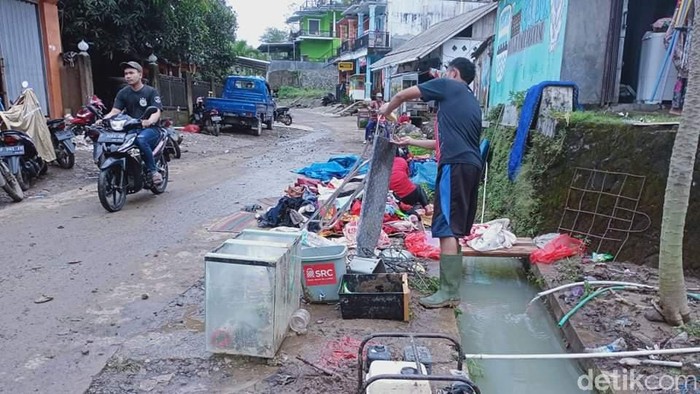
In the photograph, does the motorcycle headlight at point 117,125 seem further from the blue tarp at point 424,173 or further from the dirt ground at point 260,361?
the blue tarp at point 424,173

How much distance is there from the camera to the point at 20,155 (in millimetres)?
7238

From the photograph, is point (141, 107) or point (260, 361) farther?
point (141, 107)

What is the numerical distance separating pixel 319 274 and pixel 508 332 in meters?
1.58

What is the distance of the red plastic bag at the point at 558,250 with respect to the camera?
4934 millimetres

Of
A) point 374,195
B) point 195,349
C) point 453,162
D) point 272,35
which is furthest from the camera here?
point 272,35

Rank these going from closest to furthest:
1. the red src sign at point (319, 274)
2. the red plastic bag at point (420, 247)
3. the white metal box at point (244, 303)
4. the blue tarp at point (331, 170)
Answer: the white metal box at point (244, 303), the red src sign at point (319, 274), the red plastic bag at point (420, 247), the blue tarp at point (331, 170)

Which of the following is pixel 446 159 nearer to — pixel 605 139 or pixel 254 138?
pixel 605 139

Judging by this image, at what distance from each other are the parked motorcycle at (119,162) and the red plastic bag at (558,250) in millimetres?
4966

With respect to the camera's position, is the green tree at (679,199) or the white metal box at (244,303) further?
the green tree at (679,199)

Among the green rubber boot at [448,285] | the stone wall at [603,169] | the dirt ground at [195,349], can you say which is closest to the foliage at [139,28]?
the dirt ground at [195,349]

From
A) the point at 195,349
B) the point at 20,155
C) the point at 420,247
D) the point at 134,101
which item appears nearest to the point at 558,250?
the point at 420,247

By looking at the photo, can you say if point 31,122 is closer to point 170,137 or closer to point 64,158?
point 64,158

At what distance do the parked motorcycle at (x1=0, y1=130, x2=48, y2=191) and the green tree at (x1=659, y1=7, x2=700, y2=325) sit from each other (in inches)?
303

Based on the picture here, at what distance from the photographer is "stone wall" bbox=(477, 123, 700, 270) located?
479 cm
